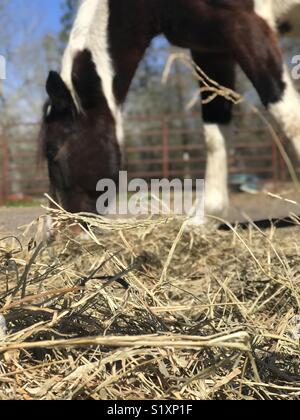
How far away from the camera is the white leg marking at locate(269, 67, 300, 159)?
7.23 feet

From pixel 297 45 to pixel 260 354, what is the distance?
2702 millimetres

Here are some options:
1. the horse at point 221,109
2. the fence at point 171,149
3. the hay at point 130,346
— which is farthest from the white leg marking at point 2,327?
the fence at point 171,149

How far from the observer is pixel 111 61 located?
2596mm

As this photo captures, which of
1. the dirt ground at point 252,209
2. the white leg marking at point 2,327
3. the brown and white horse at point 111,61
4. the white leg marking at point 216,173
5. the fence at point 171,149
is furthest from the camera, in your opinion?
the fence at point 171,149

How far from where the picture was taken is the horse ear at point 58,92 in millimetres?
2382

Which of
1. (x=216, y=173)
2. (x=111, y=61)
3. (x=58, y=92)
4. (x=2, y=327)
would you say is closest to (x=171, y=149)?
(x=216, y=173)

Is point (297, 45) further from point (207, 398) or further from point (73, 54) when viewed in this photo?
point (207, 398)

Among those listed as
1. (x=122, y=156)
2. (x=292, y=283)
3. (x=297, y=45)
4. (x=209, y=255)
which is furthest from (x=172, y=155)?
(x=292, y=283)

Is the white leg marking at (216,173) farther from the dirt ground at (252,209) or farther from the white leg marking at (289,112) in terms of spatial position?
the white leg marking at (289,112)

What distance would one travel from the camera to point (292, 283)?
118cm

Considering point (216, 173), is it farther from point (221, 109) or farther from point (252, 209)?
point (252, 209)

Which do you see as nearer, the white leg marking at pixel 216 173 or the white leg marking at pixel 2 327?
the white leg marking at pixel 2 327

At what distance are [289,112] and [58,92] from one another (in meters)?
1.01

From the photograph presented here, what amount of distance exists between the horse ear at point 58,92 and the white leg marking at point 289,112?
35.5 inches
